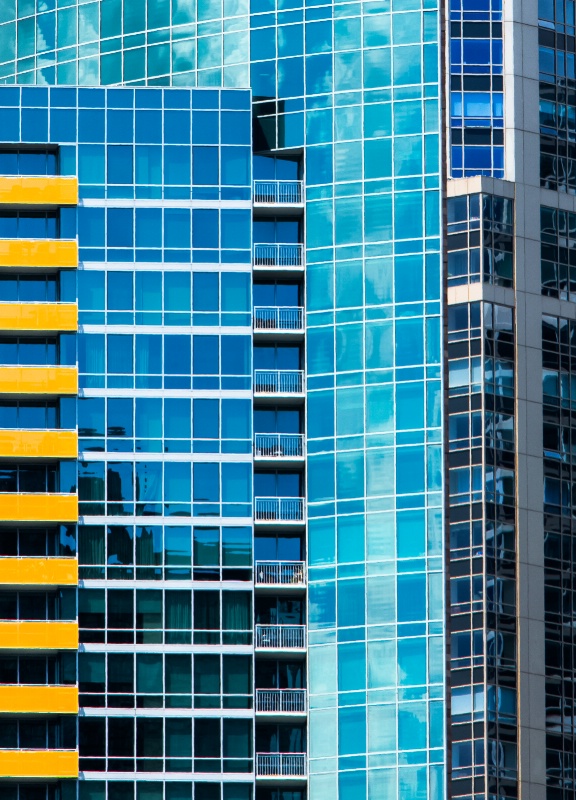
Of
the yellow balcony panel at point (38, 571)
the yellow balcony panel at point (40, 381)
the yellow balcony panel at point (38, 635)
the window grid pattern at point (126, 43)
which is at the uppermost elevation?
the window grid pattern at point (126, 43)

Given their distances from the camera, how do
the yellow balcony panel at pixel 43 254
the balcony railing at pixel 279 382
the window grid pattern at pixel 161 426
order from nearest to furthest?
the window grid pattern at pixel 161 426 < the balcony railing at pixel 279 382 < the yellow balcony panel at pixel 43 254

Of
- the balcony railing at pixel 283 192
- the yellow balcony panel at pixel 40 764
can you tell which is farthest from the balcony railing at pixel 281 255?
the yellow balcony panel at pixel 40 764

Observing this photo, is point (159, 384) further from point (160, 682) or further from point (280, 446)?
point (160, 682)

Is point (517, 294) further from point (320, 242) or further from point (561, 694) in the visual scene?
point (561, 694)

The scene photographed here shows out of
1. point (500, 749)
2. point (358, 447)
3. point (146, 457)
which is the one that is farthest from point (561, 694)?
point (146, 457)

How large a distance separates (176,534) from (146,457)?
4.50m

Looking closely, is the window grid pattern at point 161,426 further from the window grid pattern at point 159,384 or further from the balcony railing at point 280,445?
the balcony railing at point 280,445

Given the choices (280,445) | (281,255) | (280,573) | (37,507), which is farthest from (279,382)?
(37,507)

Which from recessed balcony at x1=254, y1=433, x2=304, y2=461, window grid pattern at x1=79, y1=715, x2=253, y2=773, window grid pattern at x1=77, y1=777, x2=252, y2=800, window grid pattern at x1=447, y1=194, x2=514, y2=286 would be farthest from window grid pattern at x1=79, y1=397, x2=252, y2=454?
window grid pattern at x1=77, y1=777, x2=252, y2=800

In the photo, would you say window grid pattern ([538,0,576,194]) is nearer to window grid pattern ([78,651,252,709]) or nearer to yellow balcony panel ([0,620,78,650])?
window grid pattern ([78,651,252,709])

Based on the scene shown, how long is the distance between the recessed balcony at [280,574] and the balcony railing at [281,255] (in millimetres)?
16680

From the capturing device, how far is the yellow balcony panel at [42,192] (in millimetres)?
126562

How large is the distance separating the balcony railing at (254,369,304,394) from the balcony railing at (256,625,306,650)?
509 inches

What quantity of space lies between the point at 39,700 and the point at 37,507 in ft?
33.9
